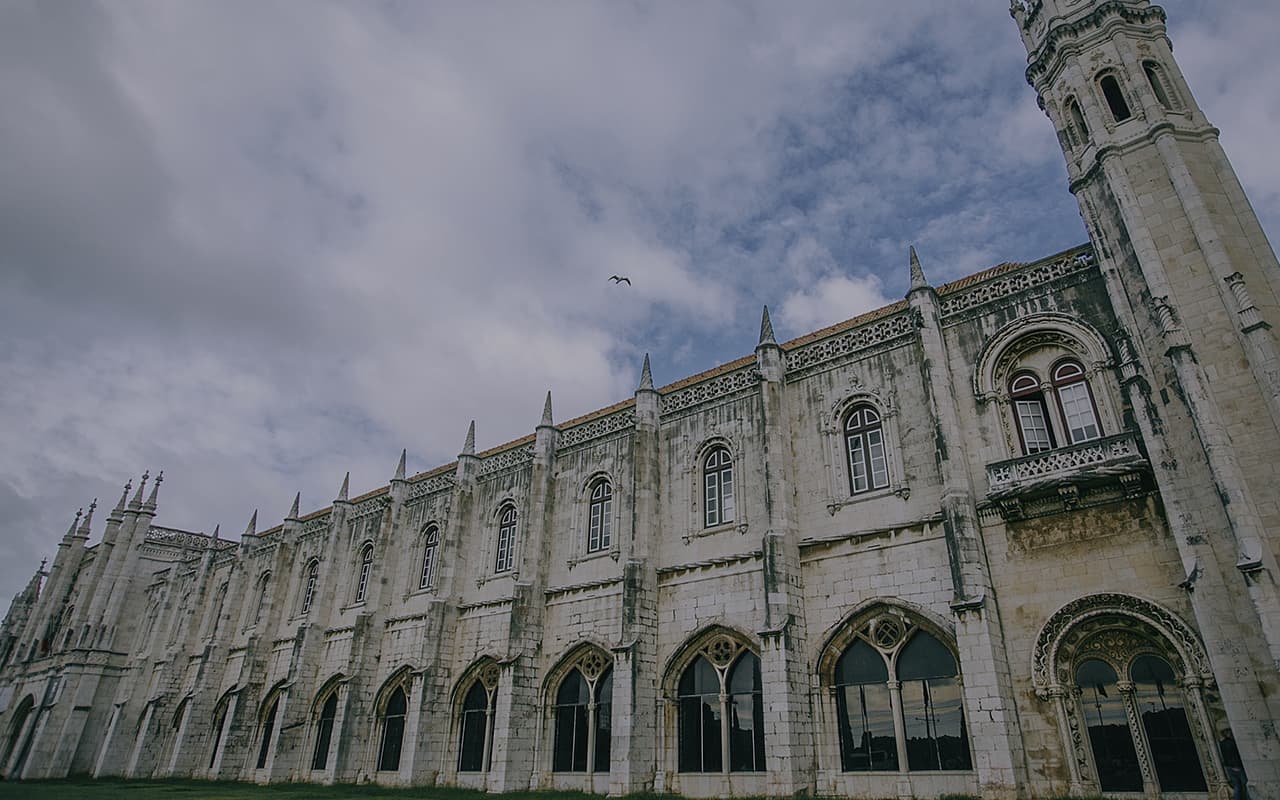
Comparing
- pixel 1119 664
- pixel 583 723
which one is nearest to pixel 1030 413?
pixel 1119 664

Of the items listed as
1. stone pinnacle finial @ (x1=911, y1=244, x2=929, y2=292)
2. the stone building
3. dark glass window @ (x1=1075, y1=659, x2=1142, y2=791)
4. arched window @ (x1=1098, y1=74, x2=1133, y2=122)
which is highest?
arched window @ (x1=1098, y1=74, x2=1133, y2=122)

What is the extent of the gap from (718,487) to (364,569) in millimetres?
17680

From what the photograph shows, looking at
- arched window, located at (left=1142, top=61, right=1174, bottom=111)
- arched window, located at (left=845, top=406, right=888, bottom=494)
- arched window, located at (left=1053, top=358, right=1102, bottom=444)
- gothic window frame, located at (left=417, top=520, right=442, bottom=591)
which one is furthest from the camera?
gothic window frame, located at (left=417, top=520, right=442, bottom=591)

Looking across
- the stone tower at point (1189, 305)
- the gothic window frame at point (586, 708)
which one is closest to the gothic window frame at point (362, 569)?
the gothic window frame at point (586, 708)

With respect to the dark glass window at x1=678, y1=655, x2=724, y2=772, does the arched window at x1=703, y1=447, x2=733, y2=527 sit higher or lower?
higher

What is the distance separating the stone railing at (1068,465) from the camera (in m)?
13.8

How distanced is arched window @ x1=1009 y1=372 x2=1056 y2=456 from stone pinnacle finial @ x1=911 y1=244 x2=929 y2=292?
3.08m

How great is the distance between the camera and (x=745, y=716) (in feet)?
58.7

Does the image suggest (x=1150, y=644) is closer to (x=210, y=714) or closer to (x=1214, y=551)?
(x=1214, y=551)

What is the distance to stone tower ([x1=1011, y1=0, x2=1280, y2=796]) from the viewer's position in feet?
38.9

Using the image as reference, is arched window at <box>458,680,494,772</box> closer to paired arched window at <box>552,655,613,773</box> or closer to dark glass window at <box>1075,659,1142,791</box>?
paired arched window at <box>552,655,613,773</box>

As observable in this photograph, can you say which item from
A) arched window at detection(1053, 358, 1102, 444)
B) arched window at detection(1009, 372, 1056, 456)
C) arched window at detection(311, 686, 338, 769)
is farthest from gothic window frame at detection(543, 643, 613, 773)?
arched window at detection(1053, 358, 1102, 444)

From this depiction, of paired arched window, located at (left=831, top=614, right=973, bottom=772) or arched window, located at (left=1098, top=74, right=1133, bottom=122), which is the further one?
arched window, located at (left=1098, top=74, right=1133, bottom=122)

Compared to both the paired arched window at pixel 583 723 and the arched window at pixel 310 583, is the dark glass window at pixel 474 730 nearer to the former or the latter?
the paired arched window at pixel 583 723
